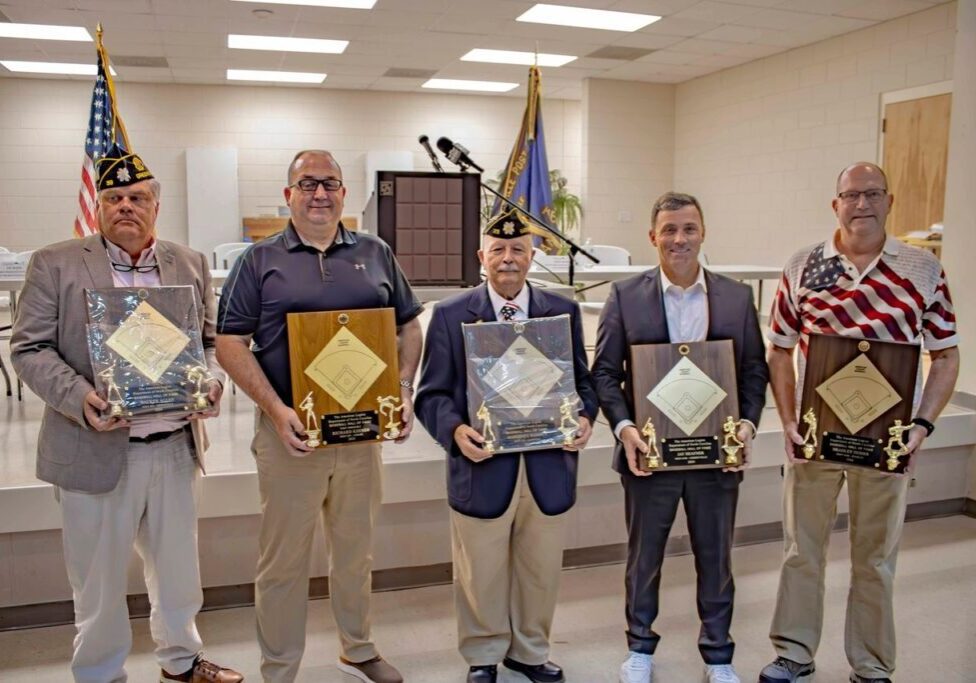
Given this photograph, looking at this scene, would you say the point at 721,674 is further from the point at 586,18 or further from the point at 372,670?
the point at 586,18

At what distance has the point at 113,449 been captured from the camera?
210 cm

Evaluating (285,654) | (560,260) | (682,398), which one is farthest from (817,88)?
(285,654)

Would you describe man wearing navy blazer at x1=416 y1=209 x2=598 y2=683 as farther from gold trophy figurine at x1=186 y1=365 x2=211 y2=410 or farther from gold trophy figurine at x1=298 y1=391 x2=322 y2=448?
gold trophy figurine at x1=186 y1=365 x2=211 y2=410

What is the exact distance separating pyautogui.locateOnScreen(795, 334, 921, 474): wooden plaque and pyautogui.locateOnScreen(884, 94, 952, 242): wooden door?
226 inches

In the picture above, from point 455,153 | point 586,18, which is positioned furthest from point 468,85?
point 455,153

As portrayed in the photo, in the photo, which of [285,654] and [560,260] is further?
[560,260]

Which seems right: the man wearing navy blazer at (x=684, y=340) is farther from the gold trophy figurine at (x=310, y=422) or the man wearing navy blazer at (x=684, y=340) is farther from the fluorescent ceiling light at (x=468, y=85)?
the fluorescent ceiling light at (x=468, y=85)

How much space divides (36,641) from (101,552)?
91 cm

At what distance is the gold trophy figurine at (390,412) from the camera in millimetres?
2207

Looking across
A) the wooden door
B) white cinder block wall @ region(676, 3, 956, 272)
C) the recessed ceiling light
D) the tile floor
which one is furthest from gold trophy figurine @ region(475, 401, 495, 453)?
the recessed ceiling light

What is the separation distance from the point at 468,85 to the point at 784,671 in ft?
31.1

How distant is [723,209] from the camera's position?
33.2ft

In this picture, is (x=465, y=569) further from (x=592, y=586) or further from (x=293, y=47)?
(x=293, y=47)

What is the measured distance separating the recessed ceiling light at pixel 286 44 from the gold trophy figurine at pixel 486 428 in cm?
690
